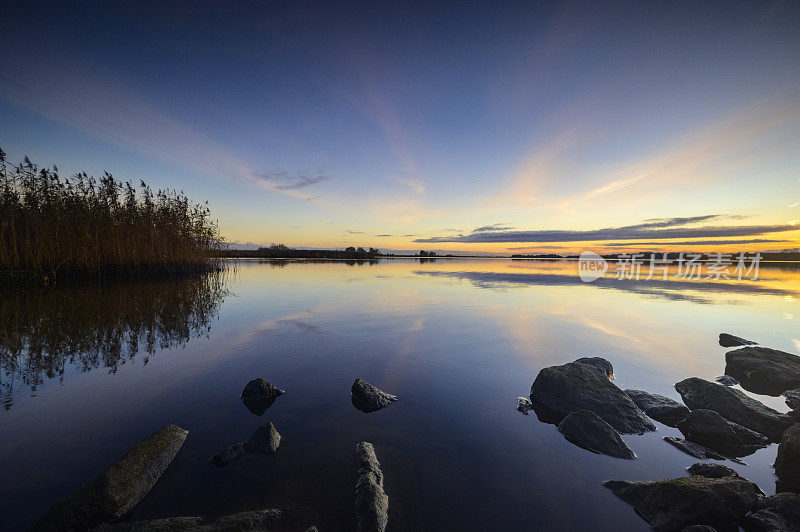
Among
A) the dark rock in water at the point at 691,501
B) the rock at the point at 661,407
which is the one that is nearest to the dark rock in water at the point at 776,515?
the dark rock in water at the point at 691,501

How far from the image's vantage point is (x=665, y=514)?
139 inches

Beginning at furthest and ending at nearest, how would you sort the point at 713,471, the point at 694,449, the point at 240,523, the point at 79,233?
the point at 79,233 < the point at 694,449 < the point at 713,471 < the point at 240,523

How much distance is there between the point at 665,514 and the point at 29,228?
29416mm

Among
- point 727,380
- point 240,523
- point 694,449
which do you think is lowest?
point 727,380

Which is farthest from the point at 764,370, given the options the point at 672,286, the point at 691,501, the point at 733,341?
the point at 672,286

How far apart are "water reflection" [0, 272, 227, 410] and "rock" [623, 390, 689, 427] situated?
12504 mm

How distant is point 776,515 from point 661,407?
9.65ft

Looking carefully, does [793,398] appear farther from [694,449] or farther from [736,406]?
[694,449]

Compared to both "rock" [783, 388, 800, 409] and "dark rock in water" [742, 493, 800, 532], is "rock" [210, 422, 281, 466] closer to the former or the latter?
"dark rock in water" [742, 493, 800, 532]

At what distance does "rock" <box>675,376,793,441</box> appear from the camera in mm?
5680

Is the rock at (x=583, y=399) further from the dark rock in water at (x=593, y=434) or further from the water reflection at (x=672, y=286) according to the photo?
the water reflection at (x=672, y=286)

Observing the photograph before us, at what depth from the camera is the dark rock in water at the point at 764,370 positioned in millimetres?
7469

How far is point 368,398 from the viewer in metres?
6.02

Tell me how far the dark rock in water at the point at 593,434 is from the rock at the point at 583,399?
1.66 ft
